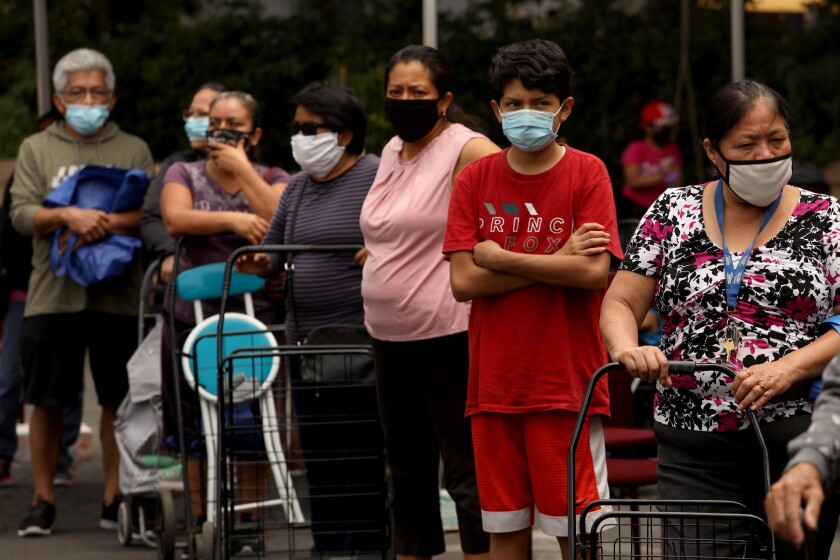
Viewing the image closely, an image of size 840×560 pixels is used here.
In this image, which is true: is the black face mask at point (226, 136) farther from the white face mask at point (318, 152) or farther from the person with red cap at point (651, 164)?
the person with red cap at point (651, 164)

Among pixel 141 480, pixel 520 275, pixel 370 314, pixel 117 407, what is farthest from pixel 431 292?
pixel 117 407

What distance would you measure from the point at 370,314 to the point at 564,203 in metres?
0.99

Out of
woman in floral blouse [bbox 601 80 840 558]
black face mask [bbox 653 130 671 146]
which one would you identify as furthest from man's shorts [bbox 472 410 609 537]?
black face mask [bbox 653 130 671 146]

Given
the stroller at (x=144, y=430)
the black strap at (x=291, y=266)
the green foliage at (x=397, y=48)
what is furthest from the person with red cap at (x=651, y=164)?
the black strap at (x=291, y=266)

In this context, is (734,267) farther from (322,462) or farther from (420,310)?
(322,462)

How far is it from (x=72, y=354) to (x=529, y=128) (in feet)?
12.5

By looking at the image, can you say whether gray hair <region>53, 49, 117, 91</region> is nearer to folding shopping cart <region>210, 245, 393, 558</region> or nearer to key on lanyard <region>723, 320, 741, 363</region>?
folding shopping cart <region>210, 245, 393, 558</region>

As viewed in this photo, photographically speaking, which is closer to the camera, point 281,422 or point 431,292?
point 431,292

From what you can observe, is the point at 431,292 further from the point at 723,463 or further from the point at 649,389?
the point at 649,389

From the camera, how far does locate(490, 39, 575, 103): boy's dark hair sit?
4.75 m

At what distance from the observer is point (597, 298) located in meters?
4.83

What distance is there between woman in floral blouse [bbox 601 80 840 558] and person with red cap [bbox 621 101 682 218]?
592 centimetres

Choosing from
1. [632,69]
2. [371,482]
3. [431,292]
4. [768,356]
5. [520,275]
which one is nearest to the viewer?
[768,356]

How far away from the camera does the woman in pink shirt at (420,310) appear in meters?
5.25
